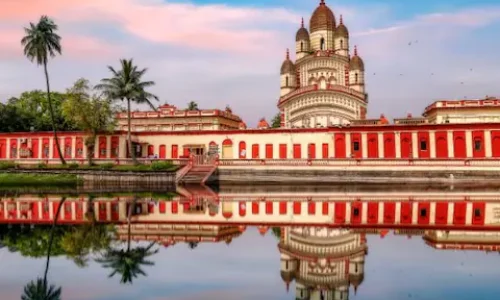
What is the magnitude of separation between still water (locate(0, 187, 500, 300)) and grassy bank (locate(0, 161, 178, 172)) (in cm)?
2739

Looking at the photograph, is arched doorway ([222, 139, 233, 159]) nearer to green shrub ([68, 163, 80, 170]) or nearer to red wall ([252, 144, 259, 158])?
red wall ([252, 144, 259, 158])

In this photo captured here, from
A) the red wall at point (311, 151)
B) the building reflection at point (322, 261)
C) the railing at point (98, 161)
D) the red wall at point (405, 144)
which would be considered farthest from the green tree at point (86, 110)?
the building reflection at point (322, 261)

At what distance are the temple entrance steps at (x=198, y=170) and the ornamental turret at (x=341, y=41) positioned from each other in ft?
102

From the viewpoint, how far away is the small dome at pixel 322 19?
78.6m

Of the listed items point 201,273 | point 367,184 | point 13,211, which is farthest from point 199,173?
point 201,273

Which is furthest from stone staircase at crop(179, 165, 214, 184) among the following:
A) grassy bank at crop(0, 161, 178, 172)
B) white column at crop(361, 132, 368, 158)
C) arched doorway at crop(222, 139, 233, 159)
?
white column at crop(361, 132, 368, 158)

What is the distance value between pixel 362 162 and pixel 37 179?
3053cm

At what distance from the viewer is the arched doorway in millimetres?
59219

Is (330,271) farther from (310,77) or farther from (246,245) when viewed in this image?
(310,77)

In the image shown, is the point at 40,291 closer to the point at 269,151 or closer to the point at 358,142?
the point at 358,142

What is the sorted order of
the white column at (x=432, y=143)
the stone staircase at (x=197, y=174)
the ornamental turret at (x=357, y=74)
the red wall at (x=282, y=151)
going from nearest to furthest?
the stone staircase at (x=197, y=174), the white column at (x=432, y=143), the red wall at (x=282, y=151), the ornamental turret at (x=357, y=74)

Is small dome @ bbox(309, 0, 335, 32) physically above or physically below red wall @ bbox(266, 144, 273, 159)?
above

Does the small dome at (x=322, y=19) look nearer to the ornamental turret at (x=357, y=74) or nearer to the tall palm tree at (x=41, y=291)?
the ornamental turret at (x=357, y=74)

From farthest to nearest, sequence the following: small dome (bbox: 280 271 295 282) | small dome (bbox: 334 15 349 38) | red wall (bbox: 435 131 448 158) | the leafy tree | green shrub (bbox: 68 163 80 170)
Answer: small dome (bbox: 334 15 349 38), green shrub (bbox: 68 163 80 170), red wall (bbox: 435 131 448 158), small dome (bbox: 280 271 295 282), the leafy tree
